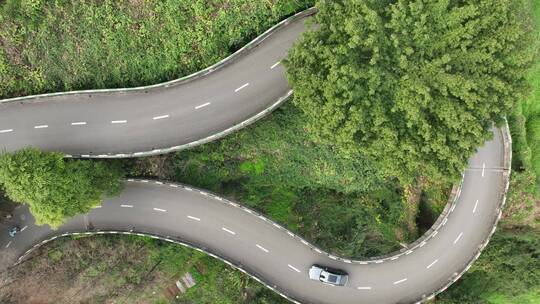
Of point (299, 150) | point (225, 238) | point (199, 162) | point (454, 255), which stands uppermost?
point (299, 150)

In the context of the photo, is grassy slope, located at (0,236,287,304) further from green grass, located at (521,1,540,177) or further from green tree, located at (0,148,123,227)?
green grass, located at (521,1,540,177)

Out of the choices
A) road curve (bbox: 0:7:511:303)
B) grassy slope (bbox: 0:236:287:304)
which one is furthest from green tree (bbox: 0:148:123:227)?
grassy slope (bbox: 0:236:287:304)

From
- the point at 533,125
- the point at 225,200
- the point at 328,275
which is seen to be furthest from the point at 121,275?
the point at 533,125

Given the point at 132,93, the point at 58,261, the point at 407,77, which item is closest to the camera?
the point at 407,77

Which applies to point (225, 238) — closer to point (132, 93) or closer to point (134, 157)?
point (134, 157)

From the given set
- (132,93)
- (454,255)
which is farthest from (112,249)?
(454,255)

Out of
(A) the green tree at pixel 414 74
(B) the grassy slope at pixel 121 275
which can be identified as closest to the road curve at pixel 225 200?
(B) the grassy slope at pixel 121 275
